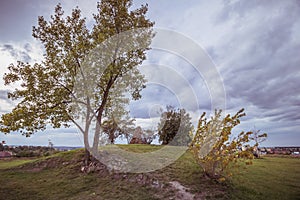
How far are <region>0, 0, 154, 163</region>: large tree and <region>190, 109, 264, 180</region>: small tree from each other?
268 inches

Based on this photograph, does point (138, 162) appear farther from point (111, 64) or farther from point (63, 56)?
point (63, 56)

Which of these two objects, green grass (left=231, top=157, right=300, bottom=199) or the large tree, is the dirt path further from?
the large tree

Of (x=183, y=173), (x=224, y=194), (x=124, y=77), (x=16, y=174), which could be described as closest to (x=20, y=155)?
(x=16, y=174)

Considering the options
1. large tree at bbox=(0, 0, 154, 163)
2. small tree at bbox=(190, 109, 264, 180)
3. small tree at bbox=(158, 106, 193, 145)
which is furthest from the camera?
small tree at bbox=(158, 106, 193, 145)

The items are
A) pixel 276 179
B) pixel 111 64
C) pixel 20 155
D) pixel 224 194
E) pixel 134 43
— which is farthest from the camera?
pixel 20 155

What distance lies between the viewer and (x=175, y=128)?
21.7m

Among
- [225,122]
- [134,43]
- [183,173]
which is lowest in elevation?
[183,173]

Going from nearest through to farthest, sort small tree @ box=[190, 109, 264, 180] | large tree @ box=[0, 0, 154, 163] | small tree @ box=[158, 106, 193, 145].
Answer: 1. small tree @ box=[190, 109, 264, 180]
2. large tree @ box=[0, 0, 154, 163]
3. small tree @ box=[158, 106, 193, 145]

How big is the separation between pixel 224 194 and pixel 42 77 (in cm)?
1165

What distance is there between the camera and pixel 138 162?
11.1 m

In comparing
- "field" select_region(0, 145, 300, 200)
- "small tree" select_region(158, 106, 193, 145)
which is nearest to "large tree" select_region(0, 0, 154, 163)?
"field" select_region(0, 145, 300, 200)

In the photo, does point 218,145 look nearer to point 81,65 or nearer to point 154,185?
point 154,185

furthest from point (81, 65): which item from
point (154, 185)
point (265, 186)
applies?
point (265, 186)

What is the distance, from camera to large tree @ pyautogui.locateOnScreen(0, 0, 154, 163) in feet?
38.5
